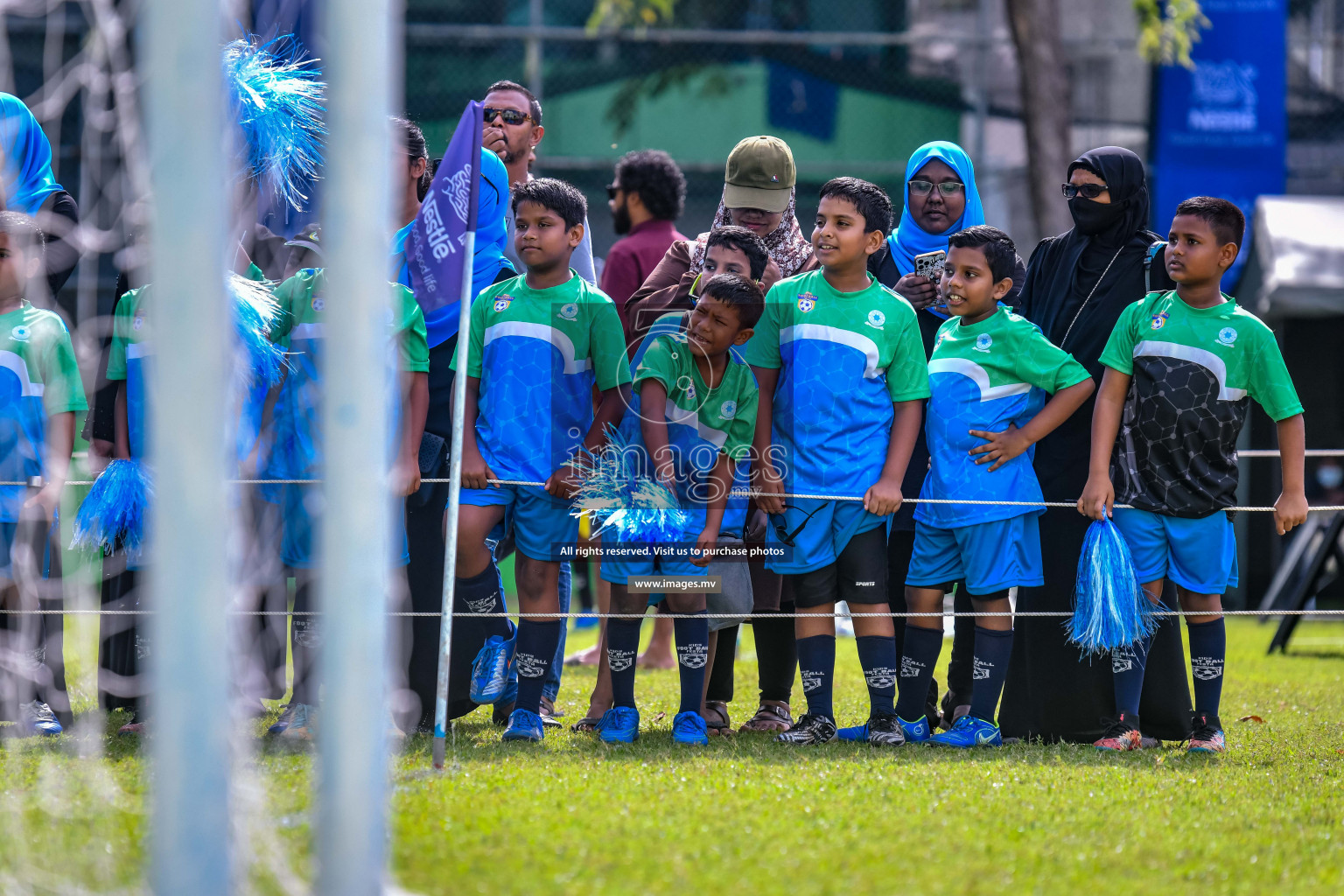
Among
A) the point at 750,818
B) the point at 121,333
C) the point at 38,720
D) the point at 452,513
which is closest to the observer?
the point at 750,818

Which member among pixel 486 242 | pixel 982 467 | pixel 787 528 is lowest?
pixel 787 528

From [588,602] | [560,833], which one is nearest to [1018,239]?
[588,602]

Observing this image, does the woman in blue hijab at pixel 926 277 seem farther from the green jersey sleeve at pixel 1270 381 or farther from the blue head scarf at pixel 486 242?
the blue head scarf at pixel 486 242

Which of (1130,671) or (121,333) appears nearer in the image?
(1130,671)

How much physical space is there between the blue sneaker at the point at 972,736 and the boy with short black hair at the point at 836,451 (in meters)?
0.16

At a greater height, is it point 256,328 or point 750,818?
point 256,328

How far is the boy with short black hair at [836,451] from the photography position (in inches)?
186

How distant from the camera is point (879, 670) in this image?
477cm

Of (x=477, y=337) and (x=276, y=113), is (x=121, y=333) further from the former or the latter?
(x=477, y=337)

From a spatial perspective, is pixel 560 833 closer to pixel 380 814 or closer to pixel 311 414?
pixel 380 814

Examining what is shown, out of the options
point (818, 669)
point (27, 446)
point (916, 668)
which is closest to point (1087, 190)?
point (916, 668)

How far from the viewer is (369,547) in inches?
105

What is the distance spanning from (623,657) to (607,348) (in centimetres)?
101

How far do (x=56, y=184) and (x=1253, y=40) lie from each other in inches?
379
